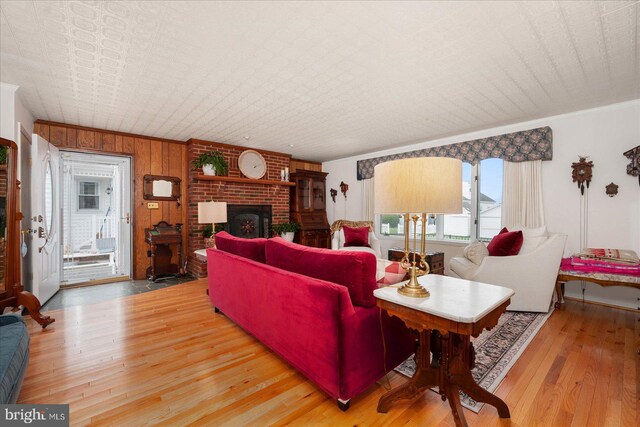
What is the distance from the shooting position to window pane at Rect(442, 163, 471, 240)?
459 cm

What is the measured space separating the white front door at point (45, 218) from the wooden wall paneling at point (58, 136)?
0.70ft

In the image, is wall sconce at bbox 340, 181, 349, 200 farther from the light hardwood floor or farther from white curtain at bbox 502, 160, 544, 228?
the light hardwood floor

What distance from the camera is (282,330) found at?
190cm

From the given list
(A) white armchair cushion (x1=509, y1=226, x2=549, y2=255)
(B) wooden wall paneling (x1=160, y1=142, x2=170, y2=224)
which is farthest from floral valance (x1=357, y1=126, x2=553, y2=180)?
(B) wooden wall paneling (x1=160, y1=142, x2=170, y2=224)

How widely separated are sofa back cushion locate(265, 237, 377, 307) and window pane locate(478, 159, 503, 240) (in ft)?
11.8

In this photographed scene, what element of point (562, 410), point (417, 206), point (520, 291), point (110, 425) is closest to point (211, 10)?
point (417, 206)

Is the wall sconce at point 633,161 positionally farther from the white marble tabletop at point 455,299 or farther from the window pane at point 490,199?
the white marble tabletop at point 455,299

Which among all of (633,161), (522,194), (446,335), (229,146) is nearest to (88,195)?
(229,146)

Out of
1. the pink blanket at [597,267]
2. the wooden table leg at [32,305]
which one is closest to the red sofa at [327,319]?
the wooden table leg at [32,305]

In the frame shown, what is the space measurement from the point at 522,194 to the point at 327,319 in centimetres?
379

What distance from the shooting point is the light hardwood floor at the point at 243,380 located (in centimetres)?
149

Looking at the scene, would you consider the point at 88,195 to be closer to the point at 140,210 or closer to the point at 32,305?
the point at 140,210

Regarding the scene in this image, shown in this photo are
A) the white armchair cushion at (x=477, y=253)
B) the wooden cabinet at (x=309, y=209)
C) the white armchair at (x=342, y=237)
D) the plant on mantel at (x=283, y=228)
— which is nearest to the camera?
the white armchair cushion at (x=477, y=253)

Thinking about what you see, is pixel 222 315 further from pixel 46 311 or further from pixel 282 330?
pixel 46 311
